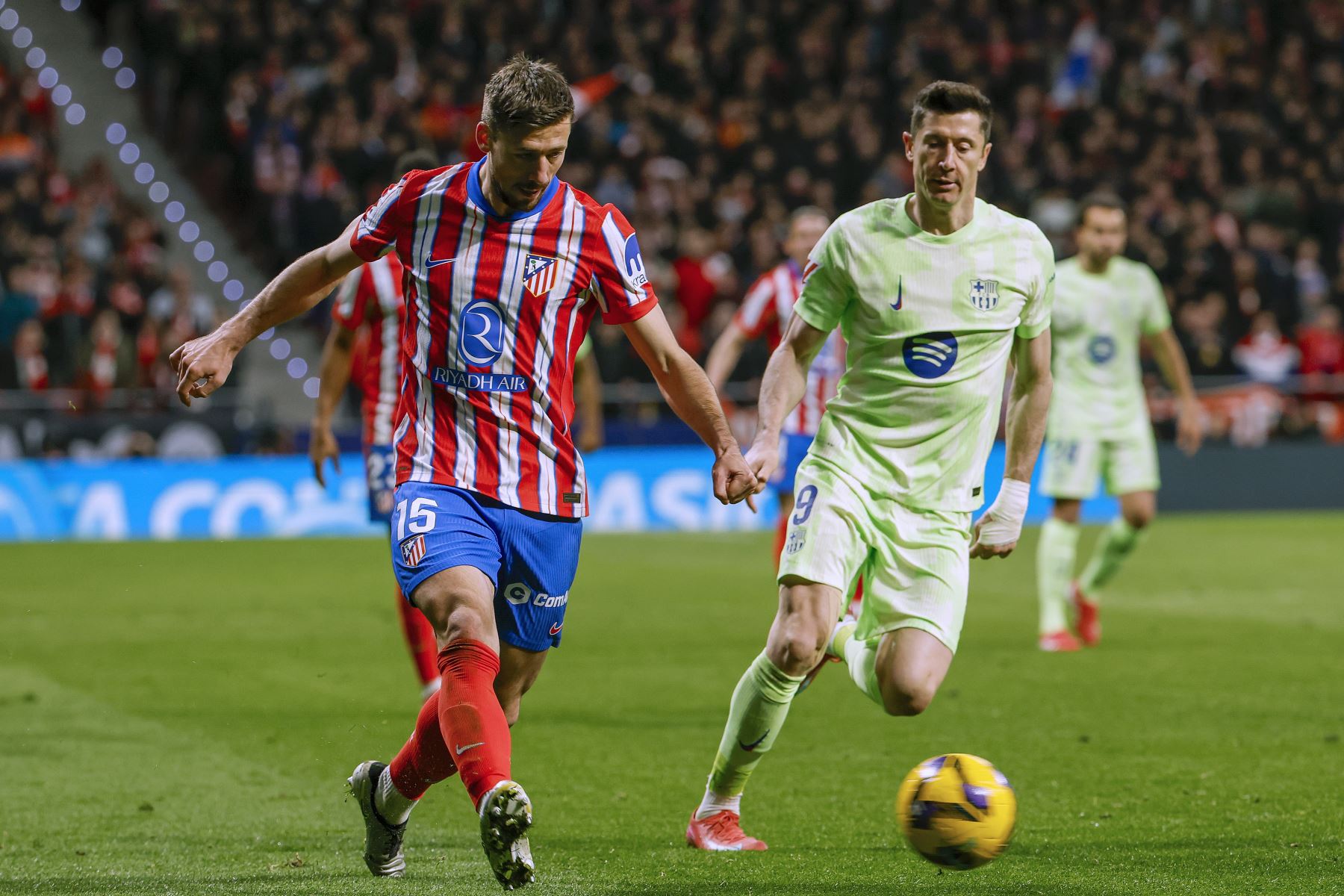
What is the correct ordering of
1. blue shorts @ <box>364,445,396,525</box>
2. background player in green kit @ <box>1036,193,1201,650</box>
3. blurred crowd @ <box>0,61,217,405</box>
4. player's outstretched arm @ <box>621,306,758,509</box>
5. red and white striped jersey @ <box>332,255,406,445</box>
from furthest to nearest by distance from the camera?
blurred crowd @ <box>0,61,217,405</box> < background player in green kit @ <box>1036,193,1201,650</box> < blue shorts @ <box>364,445,396,525</box> < red and white striped jersey @ <box>332,255,406,445</box> < player's outstretched arm @ <box>621,306,758,509</box>

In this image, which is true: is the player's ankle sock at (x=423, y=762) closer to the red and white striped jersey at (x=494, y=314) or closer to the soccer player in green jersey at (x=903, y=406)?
the red and white striped jersey at (x=494, y=314)

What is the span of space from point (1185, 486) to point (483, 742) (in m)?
17.4

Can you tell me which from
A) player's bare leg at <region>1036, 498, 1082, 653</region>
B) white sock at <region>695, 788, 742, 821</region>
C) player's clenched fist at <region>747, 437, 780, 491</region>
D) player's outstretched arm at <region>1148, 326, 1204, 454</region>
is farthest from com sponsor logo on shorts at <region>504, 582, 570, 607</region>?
player's outstretched arm at <region>1148, 326, 1204, 454</region>

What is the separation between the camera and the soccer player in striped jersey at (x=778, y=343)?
8.76 m

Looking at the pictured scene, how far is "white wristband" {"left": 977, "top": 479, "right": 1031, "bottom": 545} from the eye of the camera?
5.45m

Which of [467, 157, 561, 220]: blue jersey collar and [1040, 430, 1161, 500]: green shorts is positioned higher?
[467, 157, 561, 220]: blue jersey collar

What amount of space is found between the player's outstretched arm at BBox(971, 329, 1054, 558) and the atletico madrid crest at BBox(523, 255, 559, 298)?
158cm

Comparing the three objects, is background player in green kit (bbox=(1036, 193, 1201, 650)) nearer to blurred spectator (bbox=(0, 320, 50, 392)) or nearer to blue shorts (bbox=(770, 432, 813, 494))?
blue shorts (bbox=(770, 432, 813, 494))

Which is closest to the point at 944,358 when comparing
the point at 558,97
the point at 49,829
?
the point at 558,97

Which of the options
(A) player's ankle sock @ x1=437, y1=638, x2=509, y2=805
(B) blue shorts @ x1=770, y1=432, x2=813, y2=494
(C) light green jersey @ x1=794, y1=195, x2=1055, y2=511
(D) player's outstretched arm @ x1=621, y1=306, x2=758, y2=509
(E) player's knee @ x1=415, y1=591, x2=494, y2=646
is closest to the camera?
(A) player's ankle sock @ x1=437, y1=638, x2=509, y2=805

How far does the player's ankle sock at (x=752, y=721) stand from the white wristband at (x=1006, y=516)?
2.47ft

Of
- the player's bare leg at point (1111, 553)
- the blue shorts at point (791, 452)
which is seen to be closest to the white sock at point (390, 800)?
the blue shorts at point (791, 452)

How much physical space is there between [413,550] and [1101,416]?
267 inches

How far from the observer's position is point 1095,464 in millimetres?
10523
